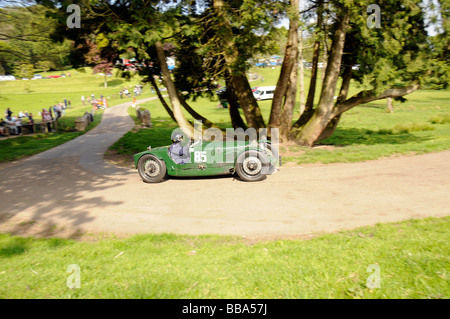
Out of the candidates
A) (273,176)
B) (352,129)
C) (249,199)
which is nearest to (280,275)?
(249,199)

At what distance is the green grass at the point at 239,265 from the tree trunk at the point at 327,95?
6839 millimetres

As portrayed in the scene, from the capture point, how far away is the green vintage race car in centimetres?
865

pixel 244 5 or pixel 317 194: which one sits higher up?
pixel 244 5

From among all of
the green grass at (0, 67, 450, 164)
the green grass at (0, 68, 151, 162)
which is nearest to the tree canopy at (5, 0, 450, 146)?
the green grass at (0, 67, 450, 164)

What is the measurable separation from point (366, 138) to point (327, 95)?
6905mm

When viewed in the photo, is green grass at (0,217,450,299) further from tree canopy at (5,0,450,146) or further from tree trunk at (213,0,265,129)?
tree trunk at (213,0,265,129)

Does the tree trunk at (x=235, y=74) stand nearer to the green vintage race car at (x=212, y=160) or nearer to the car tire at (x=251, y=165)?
the green vintage race car at (x=212, y=160)

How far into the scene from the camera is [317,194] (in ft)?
24.1

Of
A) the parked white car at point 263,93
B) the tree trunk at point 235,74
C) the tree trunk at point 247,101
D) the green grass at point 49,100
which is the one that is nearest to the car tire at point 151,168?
the tree trunk at point 235,74

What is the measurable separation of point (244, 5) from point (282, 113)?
4132 millimetres

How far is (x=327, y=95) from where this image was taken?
38.9ft

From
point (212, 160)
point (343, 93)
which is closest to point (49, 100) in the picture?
point (343, 93)
